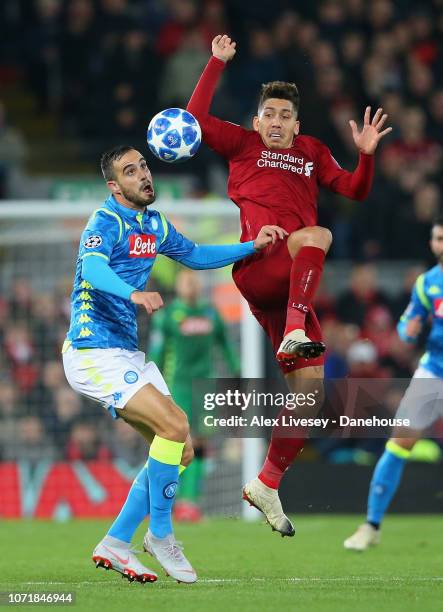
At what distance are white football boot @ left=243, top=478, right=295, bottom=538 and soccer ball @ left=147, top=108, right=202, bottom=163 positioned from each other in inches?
82.9

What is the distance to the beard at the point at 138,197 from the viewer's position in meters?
8.36

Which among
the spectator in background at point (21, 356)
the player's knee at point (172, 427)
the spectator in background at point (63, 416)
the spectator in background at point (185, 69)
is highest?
the spectator in background at point (185, 69)

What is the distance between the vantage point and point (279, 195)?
8758 millimetres

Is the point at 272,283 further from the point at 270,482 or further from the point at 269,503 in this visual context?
the point at 269,503

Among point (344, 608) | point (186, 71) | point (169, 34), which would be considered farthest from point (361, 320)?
point (344, 608)

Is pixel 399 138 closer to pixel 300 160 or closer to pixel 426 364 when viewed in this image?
pixel 426 364

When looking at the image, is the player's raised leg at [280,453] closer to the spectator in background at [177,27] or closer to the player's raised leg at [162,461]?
the player's raised leg at [162,461]

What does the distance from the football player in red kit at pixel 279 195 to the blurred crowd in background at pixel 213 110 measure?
5548 millimetres

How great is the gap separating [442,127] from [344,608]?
1112 centimetres

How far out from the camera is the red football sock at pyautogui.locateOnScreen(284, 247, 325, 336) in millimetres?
8484

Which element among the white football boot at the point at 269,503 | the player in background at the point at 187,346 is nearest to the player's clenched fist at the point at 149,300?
the white football boot at the point at 269,503

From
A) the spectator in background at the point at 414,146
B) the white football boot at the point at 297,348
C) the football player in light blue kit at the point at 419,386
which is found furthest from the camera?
the spectator in background at the point at 414,146

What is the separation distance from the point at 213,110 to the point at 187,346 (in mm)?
3782

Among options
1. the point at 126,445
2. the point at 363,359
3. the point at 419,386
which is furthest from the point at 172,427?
the point at 363,359
